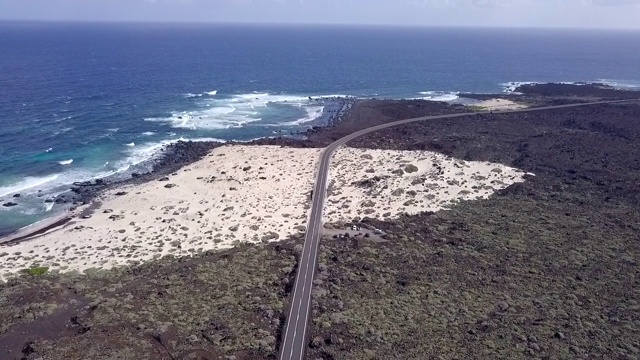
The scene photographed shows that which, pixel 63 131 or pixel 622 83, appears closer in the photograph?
pixel 63 131

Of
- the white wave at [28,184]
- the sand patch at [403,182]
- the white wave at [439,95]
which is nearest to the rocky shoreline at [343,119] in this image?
the white wave at [28,184]

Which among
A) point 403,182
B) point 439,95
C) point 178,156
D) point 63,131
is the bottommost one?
point 178,156

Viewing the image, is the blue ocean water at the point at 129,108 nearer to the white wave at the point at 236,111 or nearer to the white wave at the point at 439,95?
the white wave at the point at 236,111

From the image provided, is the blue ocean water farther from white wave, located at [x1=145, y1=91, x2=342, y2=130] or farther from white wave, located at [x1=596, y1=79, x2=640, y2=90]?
white wave, located at [x1=596, y1=79, x2=640, y2=90]

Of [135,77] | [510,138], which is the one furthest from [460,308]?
[135,77]

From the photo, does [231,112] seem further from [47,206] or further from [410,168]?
[47,206]

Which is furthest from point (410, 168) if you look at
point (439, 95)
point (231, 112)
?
point (439, 95)

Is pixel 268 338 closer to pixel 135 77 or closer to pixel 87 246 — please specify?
pixel 87 246

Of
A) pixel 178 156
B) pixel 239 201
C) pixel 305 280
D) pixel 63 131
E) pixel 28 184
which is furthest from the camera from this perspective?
pixel 63 131
